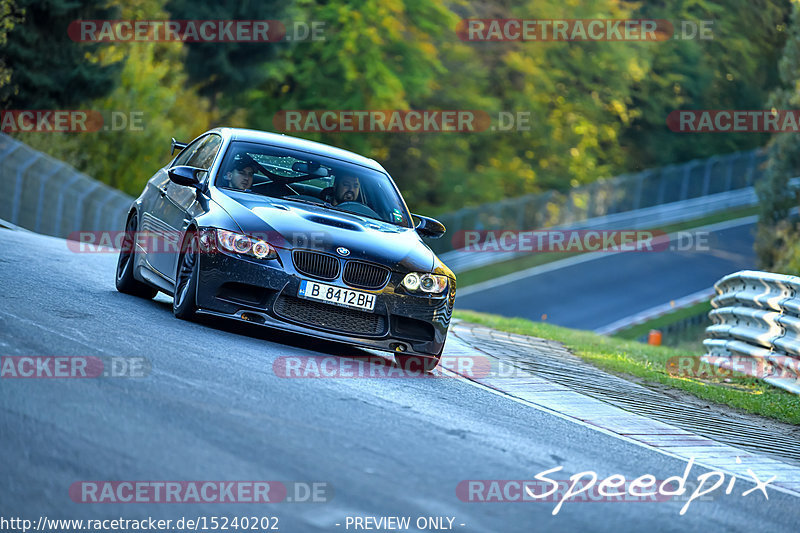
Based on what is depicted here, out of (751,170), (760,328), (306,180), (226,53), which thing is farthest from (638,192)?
(306,180)

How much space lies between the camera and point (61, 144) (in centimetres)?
3130

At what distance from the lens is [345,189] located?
10.7 meters

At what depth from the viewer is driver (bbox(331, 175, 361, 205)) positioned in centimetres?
1061

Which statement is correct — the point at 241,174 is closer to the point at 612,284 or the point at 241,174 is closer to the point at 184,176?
the point at 184,176

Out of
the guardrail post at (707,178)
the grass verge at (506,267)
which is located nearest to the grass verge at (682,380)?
the grass verge at (506,267)

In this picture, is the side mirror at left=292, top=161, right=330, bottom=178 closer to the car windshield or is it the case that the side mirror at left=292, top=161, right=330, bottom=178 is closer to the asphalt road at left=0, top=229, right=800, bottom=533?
the car windshield

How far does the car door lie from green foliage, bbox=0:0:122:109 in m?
Answer: 19.7

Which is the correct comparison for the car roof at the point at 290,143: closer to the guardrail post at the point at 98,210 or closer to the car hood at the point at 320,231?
the car hood at the point at 320,231

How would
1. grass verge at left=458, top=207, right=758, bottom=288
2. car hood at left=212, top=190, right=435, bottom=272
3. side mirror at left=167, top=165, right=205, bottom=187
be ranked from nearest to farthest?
car hood at left=212, top=190, right=435, bottom=272
side mirror at left=167, top=165, right=205, bottom=187
grass verge at left=458, top=207, right=758, bottom=288

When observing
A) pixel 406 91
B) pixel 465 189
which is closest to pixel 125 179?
pixel 406 91

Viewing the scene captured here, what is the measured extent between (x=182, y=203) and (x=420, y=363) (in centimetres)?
245

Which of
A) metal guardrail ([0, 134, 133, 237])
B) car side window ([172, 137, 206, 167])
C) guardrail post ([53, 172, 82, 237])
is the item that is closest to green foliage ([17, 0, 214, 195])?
metal guardrail ([0, 134, 133, 237])

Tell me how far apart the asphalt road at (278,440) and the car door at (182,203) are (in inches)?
36.4

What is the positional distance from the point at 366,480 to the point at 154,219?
6.01 m
